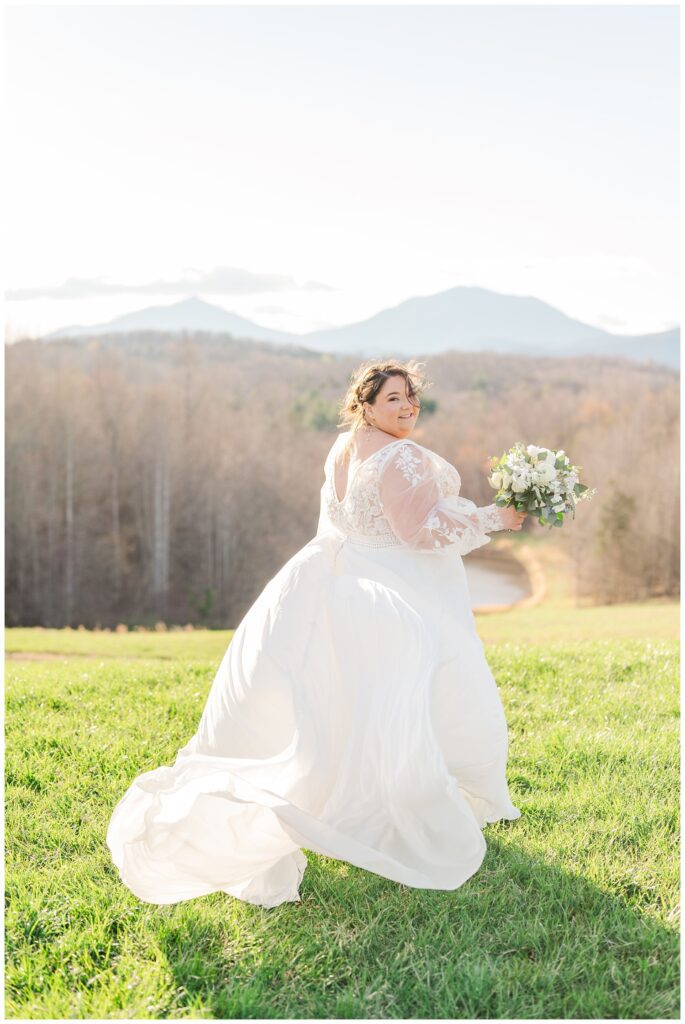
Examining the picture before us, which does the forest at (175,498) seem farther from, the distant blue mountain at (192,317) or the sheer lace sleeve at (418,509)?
the distant blue mountain at (192,317)

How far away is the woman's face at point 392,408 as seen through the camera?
454 centimetres

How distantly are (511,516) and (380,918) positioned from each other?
201cm

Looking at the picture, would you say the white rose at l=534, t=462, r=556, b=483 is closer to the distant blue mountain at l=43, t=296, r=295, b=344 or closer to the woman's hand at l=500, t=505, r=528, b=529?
the woman's hand at l=500, t=505, r=528, b=529

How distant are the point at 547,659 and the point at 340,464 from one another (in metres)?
4.22

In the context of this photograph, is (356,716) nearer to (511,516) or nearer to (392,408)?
(511,516)

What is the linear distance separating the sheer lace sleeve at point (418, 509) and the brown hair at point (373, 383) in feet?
1.10

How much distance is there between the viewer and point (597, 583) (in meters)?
42.7

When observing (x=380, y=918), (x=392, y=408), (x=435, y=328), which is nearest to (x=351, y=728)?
(x=380, y=918)

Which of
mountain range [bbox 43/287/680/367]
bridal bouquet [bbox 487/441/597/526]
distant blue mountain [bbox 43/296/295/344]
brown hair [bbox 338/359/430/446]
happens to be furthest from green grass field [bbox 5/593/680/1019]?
mountain range [bbox 43/287/680/367]

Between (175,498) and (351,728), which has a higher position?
(351,728)

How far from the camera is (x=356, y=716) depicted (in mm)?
3992

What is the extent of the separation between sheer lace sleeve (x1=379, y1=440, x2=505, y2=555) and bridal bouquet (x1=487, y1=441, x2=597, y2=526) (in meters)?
0.14

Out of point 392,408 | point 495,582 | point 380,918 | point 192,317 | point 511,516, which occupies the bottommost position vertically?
point 495,582

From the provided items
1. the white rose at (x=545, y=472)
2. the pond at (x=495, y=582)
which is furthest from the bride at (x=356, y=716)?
the pond at (x=495, y=582)
